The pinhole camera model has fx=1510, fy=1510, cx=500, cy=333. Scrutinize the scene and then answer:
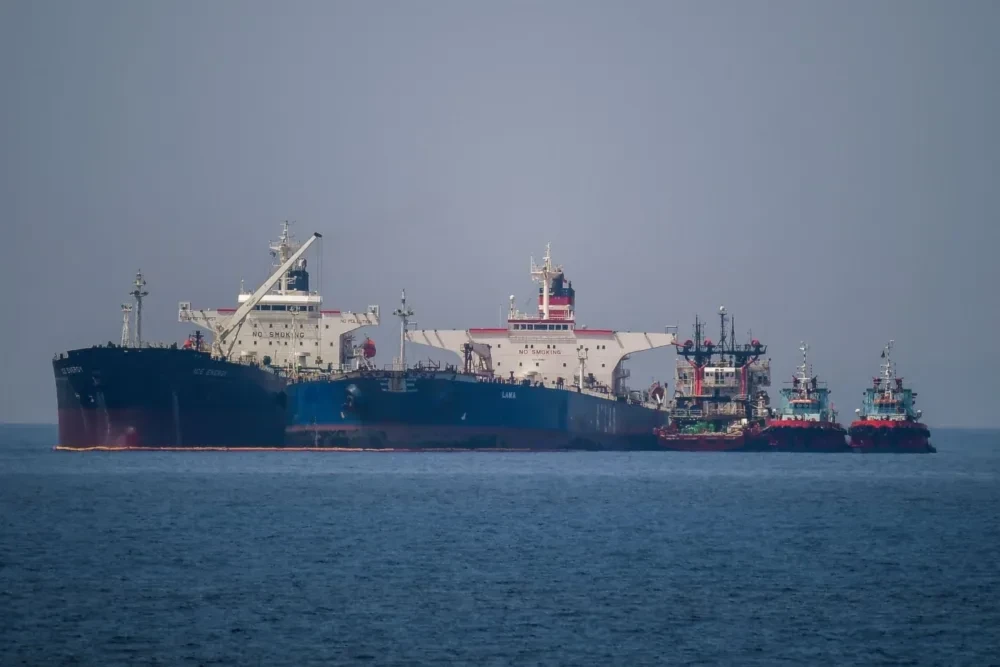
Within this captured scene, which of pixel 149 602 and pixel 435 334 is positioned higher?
pixel 435 334

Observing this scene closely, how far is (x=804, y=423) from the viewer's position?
3620 inches

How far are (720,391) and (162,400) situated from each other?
42273mm

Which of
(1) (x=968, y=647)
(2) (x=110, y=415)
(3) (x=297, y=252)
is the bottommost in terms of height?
(1) (x=968, y=647)

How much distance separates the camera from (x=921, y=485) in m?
60.4

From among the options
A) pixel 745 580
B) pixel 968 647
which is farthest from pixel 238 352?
pixel 968 647

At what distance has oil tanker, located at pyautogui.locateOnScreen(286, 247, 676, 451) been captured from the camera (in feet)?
229

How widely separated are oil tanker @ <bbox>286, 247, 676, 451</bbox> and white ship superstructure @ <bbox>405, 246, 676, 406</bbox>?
2.3 inches

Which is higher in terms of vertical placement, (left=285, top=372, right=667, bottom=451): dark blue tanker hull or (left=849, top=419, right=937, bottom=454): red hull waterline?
(left=285, top=372, right=667, bottom=451): dark blue tanker hull

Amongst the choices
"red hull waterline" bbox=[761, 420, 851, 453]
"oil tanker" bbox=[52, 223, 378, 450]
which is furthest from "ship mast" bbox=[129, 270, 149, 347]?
"red hull waterline" bbox=[761, 420, 851, 453]

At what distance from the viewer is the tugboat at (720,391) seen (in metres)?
93.2

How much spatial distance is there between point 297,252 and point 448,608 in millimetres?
53189

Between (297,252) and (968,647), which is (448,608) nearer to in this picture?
(968,647)

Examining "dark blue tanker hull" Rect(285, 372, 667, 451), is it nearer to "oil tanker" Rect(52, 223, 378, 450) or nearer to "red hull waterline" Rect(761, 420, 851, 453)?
"oil tanker" Rect(52, 223, 378, 450)

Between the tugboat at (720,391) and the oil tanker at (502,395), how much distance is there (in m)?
1.96
